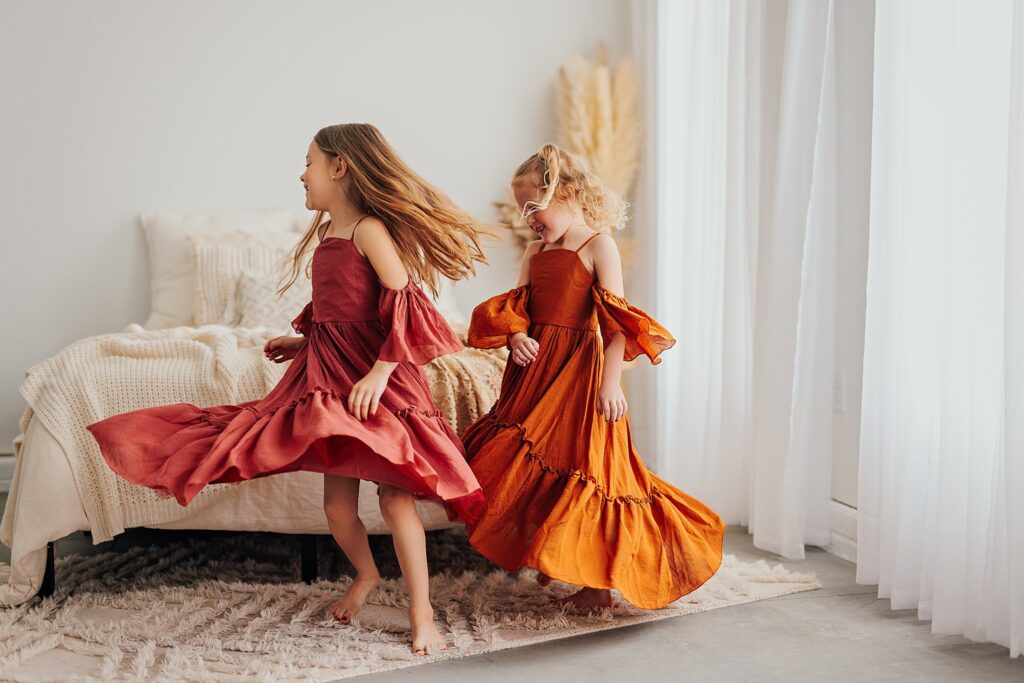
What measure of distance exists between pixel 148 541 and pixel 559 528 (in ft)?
4.61

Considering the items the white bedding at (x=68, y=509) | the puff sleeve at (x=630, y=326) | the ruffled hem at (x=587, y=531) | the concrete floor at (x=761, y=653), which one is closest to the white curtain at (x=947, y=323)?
the concrete floor at (x=761, y=653)

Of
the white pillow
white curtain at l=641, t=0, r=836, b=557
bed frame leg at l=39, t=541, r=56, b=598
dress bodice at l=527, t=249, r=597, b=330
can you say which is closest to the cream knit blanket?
bed frame leg at l=39, t=541, r=56, b=598

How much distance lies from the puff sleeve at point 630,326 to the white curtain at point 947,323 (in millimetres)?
619

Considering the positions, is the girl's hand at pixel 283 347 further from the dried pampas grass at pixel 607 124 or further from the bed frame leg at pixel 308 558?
the dried pampas grass at pixel 607 124

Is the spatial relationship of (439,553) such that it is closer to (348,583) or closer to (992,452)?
(348,583)

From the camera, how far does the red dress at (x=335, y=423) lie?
1764 millimetres

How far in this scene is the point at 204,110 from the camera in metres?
3.67

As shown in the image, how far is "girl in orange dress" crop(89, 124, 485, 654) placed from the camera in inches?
70.3

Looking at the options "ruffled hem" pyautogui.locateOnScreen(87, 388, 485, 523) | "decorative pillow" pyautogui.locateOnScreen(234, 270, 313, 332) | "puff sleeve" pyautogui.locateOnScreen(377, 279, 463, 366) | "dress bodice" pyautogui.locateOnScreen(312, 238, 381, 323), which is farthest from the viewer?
"decorative pillow" pyautogui.locateOnScreen(234, 270, 313, 332)

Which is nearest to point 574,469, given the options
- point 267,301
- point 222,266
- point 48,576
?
point 48,576

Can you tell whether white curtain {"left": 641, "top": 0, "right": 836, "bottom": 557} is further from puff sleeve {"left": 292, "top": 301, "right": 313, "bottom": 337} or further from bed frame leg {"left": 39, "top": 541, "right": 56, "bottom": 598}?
bed frame leg {"left": 39, "top": 541, "right": 56, "bottom": 598}

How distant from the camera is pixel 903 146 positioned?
2195 mm

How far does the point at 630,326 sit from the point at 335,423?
662 millimetres

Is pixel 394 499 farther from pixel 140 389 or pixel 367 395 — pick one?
pixel 140 389
